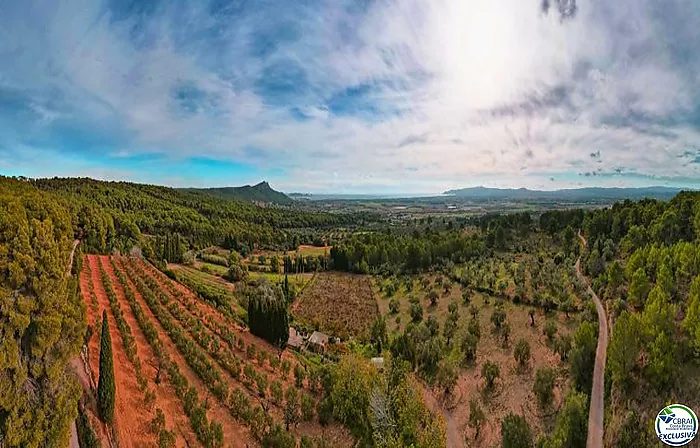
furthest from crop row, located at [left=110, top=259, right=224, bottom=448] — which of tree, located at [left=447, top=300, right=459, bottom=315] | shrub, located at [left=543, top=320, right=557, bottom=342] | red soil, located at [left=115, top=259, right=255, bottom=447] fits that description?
tree, located at [left=447, top=300, right=459, bottom=315]

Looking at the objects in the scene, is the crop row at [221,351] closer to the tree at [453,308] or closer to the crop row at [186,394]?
the crop row at [186,394]

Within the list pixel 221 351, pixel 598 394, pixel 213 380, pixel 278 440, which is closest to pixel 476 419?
pixel 598 394

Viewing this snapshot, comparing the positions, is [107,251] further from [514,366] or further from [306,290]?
[514,366]

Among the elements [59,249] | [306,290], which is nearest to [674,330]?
[59,249]

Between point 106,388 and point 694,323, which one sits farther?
point 694,323

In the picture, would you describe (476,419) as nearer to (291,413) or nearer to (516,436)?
(516,436)

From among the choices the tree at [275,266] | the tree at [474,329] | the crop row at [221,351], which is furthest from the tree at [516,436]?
the tree at [275,266]
